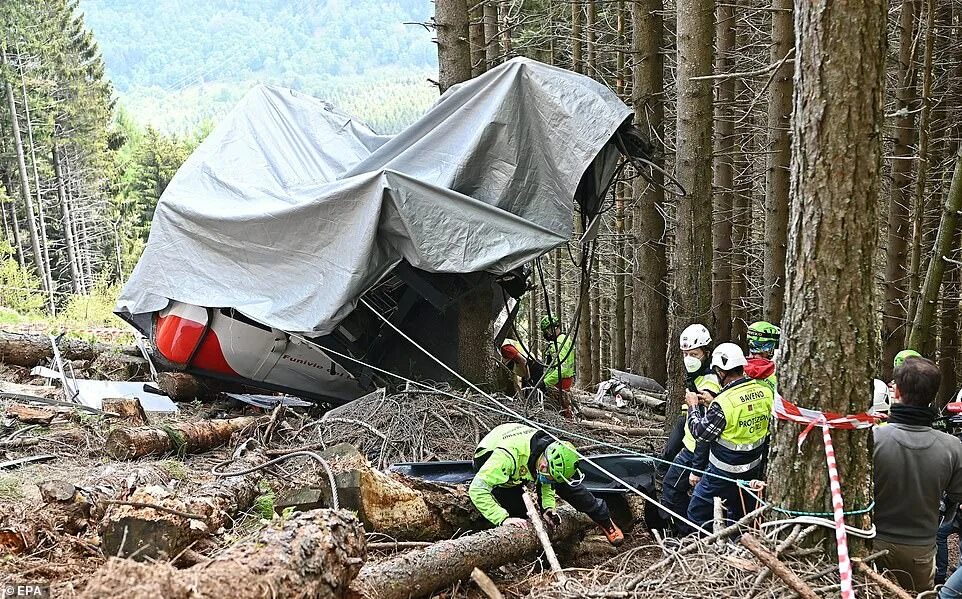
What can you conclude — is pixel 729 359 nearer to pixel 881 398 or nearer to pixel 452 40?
pixel 881 398

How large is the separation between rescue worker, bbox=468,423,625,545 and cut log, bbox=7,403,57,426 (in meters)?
4.15

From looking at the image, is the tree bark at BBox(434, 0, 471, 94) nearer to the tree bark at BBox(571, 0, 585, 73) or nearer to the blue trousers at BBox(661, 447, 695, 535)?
the blue trousers at BBox(661, 447, 695, 535)

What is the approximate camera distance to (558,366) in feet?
27.9

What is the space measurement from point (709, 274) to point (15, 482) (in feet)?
17.9

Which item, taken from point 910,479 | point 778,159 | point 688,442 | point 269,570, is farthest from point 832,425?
point 778,159

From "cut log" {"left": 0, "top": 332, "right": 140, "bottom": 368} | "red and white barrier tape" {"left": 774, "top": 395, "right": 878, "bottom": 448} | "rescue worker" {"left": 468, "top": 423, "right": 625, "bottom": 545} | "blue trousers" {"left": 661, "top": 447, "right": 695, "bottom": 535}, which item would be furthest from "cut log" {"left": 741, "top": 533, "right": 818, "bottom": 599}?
"cut log" {"left": 0, "top": 332, "right": 140, "bottom": 368}

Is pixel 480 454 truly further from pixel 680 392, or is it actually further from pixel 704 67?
pixel 704 67

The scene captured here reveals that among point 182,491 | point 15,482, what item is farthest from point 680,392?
point 15,482

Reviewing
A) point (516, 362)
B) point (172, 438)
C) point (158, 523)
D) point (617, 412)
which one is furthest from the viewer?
point (617, 412)

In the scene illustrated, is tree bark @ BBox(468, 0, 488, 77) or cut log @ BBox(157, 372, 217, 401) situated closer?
cut log @ BBox(157, 372, 217, 401)

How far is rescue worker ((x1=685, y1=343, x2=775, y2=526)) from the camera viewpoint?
5391mm

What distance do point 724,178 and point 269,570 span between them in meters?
12.0

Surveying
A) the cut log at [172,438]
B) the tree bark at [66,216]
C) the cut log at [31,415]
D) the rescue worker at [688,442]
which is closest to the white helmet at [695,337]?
the rescue worker at [688,442]
